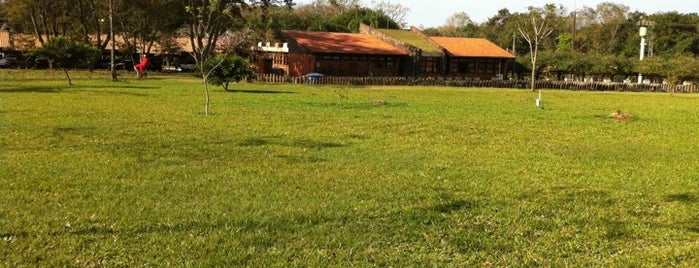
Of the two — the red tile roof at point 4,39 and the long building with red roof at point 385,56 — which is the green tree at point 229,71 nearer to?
the long building with red roof at point 385,56

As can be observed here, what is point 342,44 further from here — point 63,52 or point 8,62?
point 8,62

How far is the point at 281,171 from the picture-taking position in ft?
28.5

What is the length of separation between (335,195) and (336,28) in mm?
63120

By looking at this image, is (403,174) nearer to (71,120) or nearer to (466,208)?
(466,208)

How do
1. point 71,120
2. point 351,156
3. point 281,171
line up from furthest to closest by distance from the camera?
point 71,120
point 351,156
point 281,171

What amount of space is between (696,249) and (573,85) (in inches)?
1628

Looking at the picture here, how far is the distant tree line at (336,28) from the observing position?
45.5 meters

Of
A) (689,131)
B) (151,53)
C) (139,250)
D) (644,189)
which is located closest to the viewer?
(139,250)

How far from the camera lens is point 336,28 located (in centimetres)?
6900

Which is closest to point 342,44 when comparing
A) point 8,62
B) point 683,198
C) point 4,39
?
point 8,62

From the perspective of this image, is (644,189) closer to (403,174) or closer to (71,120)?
(403,174)

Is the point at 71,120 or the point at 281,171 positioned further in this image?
the point at 71,120

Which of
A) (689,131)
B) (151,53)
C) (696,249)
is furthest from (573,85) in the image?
(696,249)

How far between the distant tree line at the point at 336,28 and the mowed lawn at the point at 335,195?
1919cm
